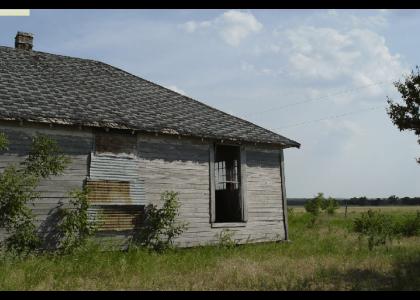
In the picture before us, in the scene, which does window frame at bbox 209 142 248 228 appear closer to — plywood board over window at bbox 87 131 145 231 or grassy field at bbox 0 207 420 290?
grassy field at bbox 0 207 420 290

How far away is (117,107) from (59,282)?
22.2ft

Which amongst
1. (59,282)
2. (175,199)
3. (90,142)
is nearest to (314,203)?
(175,199)

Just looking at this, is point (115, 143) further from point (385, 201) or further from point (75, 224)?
point (385, 201)

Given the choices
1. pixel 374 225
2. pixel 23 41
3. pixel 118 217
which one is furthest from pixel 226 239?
pixel 23 41

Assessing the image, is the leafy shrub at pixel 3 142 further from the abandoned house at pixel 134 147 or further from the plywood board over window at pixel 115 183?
the plywood board over window at pixel 115 183

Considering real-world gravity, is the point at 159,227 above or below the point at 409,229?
above

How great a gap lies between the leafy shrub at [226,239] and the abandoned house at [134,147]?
193 mm

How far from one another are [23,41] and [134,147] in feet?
23.0

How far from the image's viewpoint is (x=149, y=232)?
39.5ft

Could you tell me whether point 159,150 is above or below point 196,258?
above

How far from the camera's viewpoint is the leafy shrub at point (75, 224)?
1052cm

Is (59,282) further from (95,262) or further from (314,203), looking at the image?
(314,203)

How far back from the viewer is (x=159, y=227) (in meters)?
12.0

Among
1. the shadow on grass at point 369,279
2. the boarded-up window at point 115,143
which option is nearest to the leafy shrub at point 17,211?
the boarded-up window at point 115,143
